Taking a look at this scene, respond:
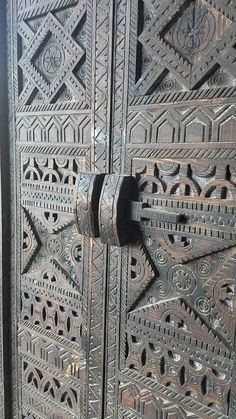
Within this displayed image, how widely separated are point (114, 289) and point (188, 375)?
0.28 m

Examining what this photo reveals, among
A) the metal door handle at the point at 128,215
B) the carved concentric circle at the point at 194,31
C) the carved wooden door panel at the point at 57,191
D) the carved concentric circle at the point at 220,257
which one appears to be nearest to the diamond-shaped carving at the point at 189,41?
the carved concentric circle at the point at 194,31

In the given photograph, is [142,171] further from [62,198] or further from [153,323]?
[153,323]

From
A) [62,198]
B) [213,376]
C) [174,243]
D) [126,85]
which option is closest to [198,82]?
[126,85]

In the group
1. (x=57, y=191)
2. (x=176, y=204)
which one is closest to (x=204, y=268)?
(x=176, y=204)

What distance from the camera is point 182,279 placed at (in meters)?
0.82

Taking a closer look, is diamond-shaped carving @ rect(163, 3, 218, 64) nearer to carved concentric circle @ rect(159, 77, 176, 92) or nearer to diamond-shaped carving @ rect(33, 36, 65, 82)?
carved concentric circle @ rect(159, 77, 176, 92)

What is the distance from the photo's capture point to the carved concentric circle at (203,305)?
2.58 feet

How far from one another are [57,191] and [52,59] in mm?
387

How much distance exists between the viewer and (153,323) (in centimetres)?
88

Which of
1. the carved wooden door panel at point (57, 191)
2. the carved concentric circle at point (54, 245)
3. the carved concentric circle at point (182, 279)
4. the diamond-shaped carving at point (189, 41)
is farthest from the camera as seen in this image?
the carved concentric circle at point (54, 245)

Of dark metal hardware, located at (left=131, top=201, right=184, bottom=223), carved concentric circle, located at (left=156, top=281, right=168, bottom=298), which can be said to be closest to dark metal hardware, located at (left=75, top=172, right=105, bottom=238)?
dark metal hardware, located at (left=131, top=201, right=184, bottom=223)

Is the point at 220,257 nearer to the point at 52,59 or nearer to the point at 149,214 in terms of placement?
the point at 149,214

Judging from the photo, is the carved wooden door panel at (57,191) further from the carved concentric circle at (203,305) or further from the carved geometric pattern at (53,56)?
the carved concentric circle at (203,305)

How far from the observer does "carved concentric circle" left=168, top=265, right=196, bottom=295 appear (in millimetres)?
809
